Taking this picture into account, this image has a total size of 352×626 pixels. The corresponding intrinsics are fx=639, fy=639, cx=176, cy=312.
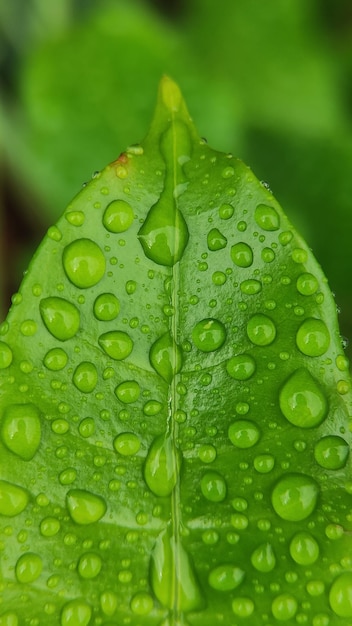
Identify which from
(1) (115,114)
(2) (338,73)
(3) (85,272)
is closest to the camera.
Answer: (3) (85,272)

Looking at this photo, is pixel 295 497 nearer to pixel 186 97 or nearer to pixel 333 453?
pixel 333 453

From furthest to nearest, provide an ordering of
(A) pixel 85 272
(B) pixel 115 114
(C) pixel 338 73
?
(C) pixel 338 73 < (B) pixel 115 114 < (A) pixel 85 272

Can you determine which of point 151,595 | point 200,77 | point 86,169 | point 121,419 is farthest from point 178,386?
point 200,77

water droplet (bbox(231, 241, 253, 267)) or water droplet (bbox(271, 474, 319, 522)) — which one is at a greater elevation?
water droplet (bbox(231, 241, 253, 267))

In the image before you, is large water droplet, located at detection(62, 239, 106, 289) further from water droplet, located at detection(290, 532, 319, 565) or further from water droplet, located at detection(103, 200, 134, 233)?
water droplet, located at detection(290, 532, 319, 565)

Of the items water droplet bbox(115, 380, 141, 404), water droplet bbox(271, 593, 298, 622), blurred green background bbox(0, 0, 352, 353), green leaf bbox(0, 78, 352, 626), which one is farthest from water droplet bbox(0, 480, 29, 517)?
blurred green background bbox(0, 0, 352, 353)

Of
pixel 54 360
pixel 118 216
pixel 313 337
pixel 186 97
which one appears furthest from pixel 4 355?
pixel 186 97

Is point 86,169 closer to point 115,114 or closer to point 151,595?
point 115,114
